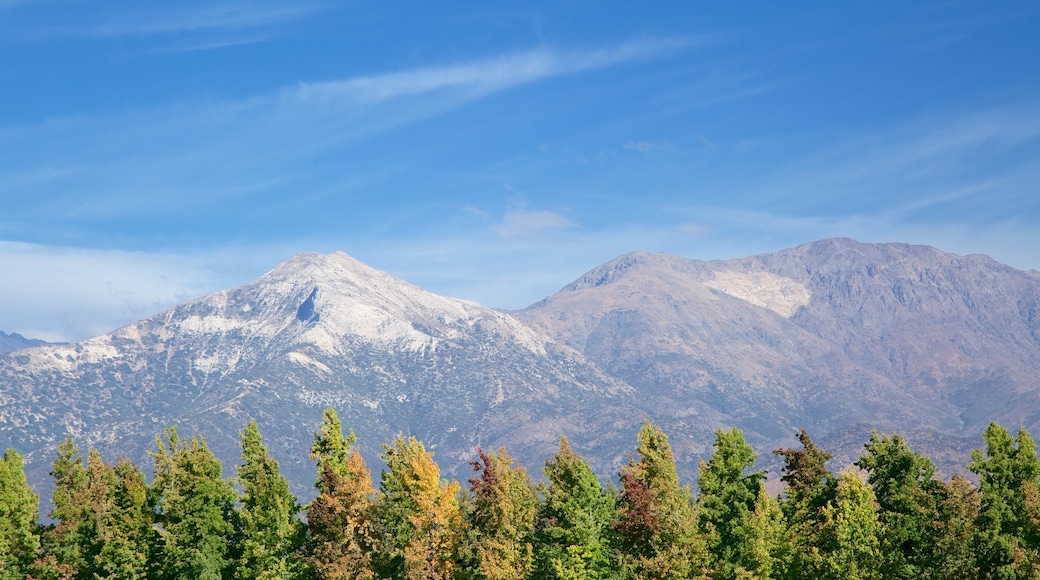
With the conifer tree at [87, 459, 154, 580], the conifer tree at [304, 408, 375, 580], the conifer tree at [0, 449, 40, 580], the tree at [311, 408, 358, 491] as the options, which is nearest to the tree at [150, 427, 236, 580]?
the conifer tree at [87, 459, 154, 580]

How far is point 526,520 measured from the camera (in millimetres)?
95188

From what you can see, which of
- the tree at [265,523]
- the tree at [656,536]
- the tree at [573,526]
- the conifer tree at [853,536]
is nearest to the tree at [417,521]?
the tree at [573,526]

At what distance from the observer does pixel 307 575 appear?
295ft

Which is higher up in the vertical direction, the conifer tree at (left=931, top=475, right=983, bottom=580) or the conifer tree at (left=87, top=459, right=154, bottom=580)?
the conifer tree at (left=87, top=459, right=154, bottom=580)

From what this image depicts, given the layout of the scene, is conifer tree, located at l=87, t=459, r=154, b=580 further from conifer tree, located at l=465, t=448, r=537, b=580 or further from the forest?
conifer tree, located at l=465, t=448, r=537, b=580

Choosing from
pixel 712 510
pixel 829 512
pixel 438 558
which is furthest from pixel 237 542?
pixel 829 512

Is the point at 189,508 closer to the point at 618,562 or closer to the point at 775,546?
the point at 618,562

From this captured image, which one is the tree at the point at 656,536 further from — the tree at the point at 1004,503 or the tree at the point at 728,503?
the tree at the point at 1004,503

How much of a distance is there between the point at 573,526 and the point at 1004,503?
34.4 m

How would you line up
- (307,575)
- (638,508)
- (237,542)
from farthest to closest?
(237,542)
(307,575)
(638,508)

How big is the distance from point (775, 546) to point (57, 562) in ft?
202

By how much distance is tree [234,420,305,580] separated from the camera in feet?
297

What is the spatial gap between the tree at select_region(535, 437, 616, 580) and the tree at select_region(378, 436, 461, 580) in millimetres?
8069

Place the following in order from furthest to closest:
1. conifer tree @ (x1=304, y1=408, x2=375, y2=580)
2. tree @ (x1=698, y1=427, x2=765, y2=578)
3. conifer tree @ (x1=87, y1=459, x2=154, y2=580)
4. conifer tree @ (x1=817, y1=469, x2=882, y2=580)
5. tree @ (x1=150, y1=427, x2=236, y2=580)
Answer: conifer tree @ (x1=87, y1=459, x2=154, y2=580)
tree @ (x1=150, y1=427, x2=236, y2=580)
tree @ (x1=698, y1=427, x2=765, y2=578)
conifer tree @ (x1=817, y1=469, x2=882, y2=580)
conifer tree @ (x1=304, y1=408, x2=375, y2=580)
